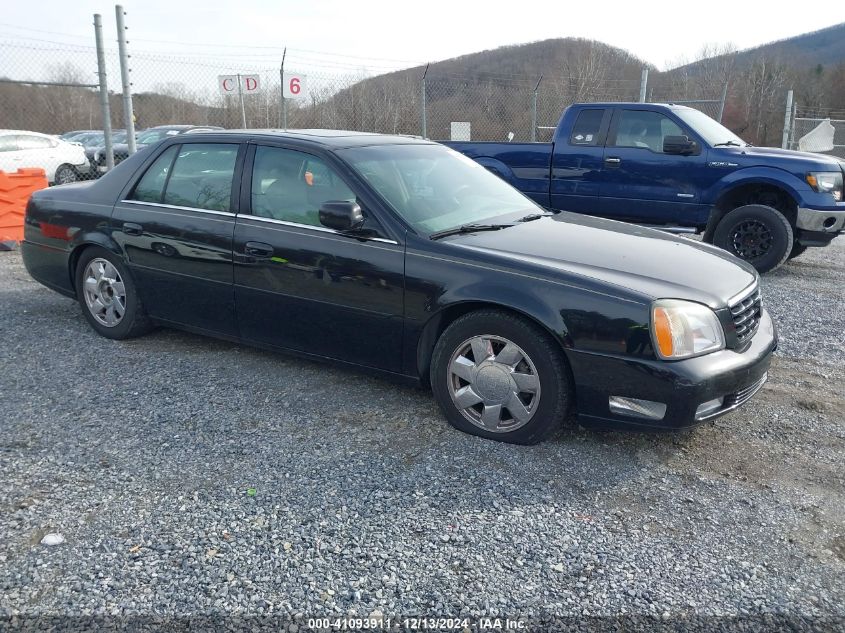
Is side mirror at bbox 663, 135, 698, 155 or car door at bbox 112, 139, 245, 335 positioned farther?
side mirror at bbox 663, 135, 698, 155

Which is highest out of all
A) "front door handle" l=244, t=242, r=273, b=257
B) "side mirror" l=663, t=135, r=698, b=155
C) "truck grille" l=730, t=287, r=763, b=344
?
"side mirror" l=663, t=135, r=698, b=155

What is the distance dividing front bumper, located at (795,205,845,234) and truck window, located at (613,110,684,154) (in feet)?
5.26

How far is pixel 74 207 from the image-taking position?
525 centimetres

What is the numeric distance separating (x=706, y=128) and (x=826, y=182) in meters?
1.44

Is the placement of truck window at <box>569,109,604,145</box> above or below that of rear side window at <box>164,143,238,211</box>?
above

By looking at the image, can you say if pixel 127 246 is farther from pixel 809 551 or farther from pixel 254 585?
pixel 809 551

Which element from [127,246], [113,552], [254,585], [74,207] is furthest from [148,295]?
[254,585]

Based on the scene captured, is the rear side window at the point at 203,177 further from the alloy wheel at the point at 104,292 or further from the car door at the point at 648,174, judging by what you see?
the car door at the point at 648,174

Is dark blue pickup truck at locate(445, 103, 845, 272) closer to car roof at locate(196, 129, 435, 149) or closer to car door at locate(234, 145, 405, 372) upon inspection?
car roof at locate(196, 129, 435, 149)

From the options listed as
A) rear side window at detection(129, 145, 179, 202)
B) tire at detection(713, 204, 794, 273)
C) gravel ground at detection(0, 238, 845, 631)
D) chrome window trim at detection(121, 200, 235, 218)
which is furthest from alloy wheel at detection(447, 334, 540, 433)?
tire at detection(713, 204, 794, 273)

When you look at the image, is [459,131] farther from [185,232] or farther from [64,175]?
[185,232]

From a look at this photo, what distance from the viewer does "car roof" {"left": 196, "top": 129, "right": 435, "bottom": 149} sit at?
4.37 metres

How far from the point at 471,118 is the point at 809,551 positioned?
16.8 m

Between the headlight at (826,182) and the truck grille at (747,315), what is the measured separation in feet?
14.5
